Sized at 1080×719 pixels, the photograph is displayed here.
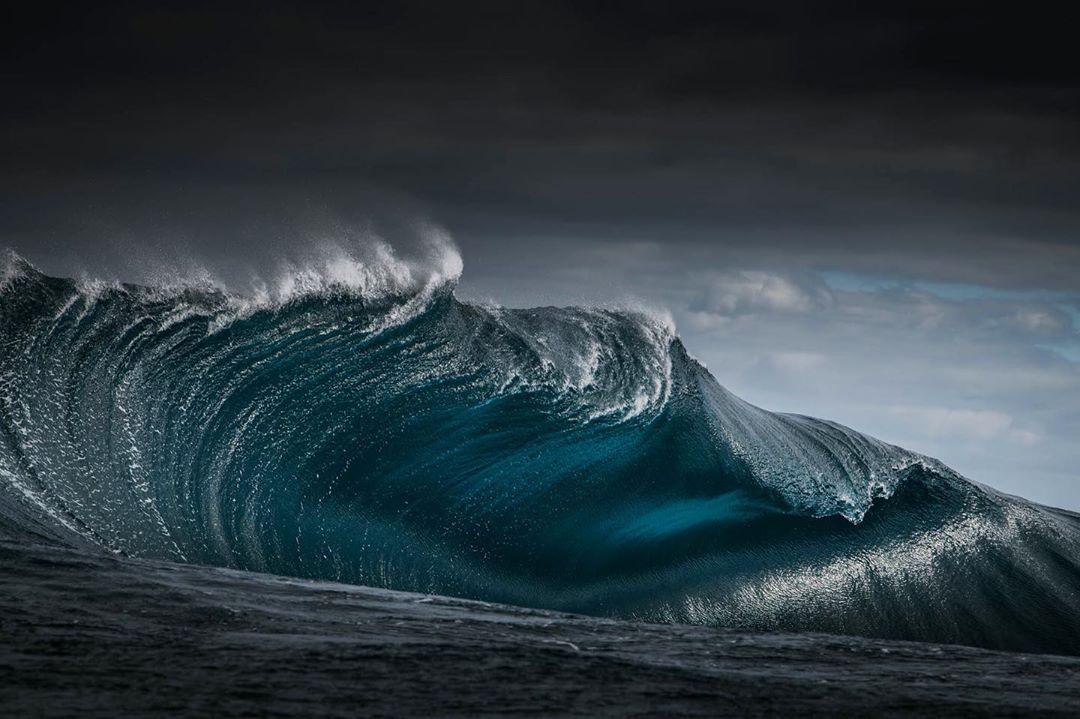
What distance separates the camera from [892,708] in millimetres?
3721

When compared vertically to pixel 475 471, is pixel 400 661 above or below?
below

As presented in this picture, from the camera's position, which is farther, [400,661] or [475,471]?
[475,471]

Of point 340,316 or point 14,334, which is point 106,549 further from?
point 340,316

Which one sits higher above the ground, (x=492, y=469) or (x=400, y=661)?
(x=492, y=469)

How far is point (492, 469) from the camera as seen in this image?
394 inches

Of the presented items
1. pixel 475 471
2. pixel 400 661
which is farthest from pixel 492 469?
pixel 400 661

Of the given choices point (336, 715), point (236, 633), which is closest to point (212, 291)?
point (236, 633)

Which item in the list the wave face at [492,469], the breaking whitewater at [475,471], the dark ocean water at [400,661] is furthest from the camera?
the wave face at [492,469]

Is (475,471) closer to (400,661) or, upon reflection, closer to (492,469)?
(492,469)

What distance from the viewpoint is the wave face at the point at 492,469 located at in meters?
8.87

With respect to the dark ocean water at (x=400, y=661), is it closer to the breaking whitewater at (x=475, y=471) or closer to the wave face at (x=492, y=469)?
the breaking whitewater at (x=475, y=471)

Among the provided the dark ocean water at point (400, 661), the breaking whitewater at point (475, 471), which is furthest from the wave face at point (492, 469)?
the dark ocean water at point (400, 661)

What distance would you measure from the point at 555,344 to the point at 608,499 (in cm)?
162

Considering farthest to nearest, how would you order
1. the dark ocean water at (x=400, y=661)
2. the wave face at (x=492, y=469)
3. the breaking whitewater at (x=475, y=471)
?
the wave face at (x=492, y=469) < the breaking whitewater at (x=475, y=471) < the dark ocean water at (x=400, y=661)
